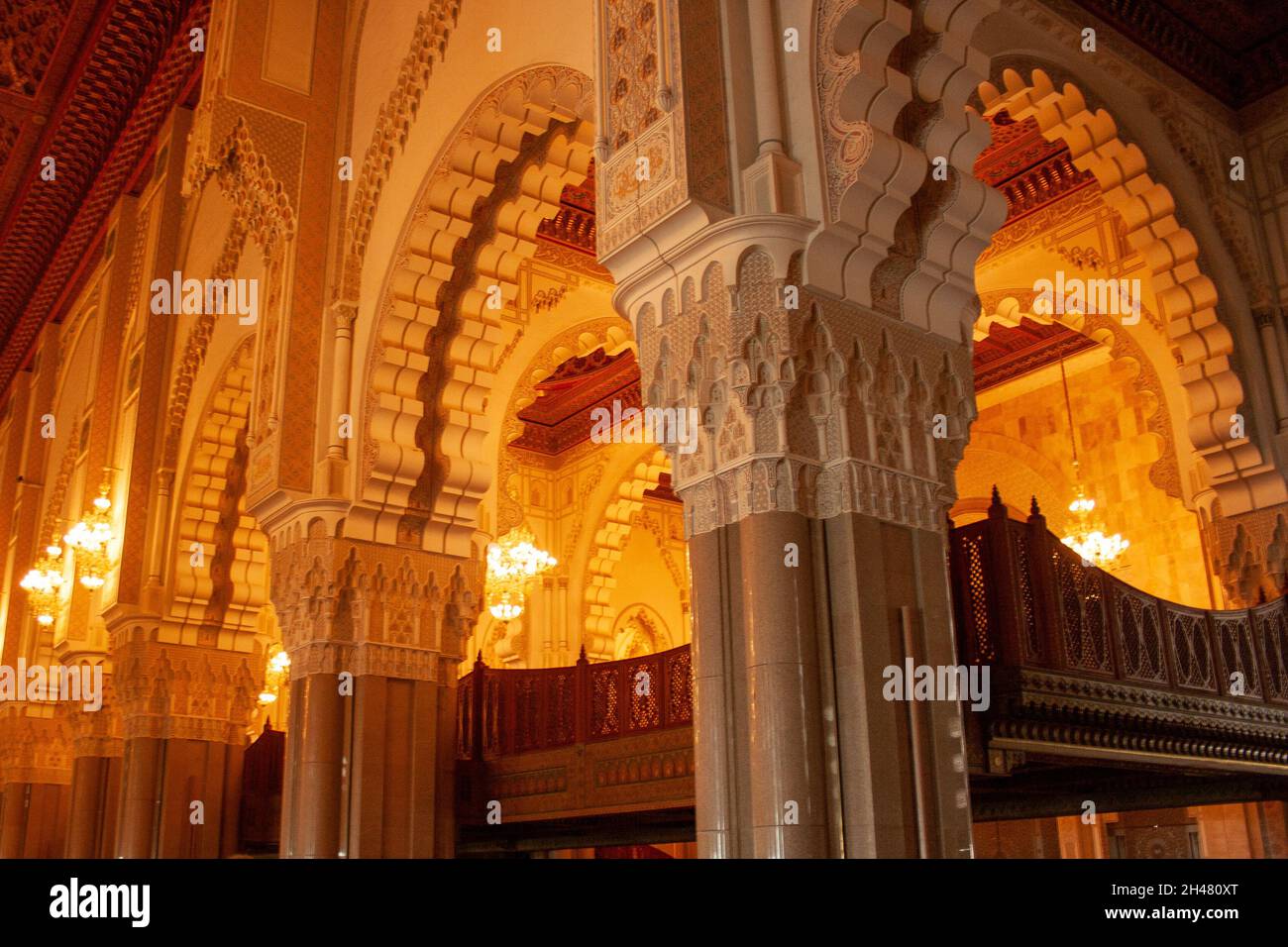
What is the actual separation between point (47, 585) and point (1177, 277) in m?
8.73

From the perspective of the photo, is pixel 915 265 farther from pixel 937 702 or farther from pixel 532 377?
pixel 532 377

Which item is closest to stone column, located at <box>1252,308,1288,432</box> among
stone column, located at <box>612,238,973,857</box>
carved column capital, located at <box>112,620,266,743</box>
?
stone column, located at <box>612,238,973,857</box>

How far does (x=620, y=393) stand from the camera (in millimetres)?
12312

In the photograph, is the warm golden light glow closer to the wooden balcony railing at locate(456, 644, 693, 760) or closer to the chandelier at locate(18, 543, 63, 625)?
the wooden balcony railing at locate(456, 644, 693, 760)

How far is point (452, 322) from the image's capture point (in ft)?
22.2

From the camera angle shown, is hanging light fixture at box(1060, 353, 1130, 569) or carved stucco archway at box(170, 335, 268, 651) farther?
hanging light fixture at box(1060, 353, 1130, 569)

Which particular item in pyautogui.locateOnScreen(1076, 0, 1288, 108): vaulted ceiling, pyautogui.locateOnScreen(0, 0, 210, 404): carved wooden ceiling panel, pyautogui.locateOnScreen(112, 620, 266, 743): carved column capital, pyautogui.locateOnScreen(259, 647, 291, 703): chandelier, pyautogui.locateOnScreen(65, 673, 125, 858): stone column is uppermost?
pyautogui.locateOnScreen(0, 0, 210, 404): carved wooden ceiling panel

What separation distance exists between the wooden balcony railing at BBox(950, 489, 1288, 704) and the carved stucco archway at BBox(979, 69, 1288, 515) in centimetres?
111

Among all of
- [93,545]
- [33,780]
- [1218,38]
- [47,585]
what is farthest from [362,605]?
[33,780]

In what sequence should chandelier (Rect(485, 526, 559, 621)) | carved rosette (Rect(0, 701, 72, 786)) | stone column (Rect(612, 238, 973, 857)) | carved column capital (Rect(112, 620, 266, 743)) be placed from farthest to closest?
carved rosette (Rect(0, 701, 72, 786)) < chandelier (Rect(485, 526, 559, 621)) < carved column capital (Rect(112, 620, 266, 743)) < stone column (Rect(612, 238, 973, 857))

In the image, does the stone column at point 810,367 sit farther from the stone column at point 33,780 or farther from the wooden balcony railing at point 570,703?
the stone column at point 33,780

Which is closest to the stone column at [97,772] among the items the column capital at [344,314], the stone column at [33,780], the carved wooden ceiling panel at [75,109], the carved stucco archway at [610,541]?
the stone column at [33,780]

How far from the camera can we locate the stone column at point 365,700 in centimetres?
620

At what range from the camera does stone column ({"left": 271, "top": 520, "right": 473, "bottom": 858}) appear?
6203mm
